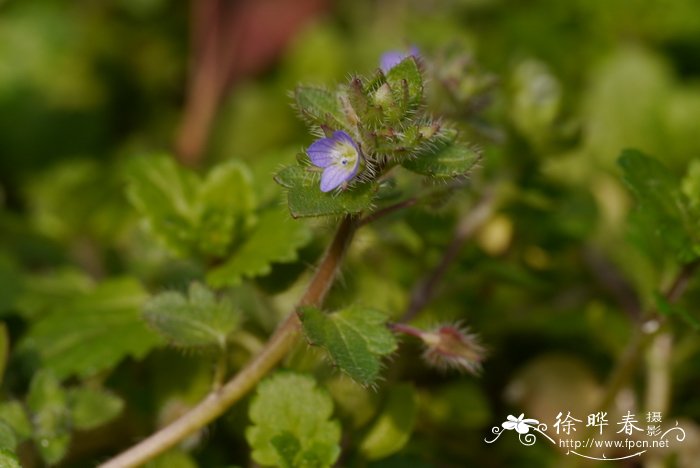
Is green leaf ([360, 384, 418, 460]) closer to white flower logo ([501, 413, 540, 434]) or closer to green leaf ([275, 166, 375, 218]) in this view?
white flower logo ([501, 413, 540, 434])

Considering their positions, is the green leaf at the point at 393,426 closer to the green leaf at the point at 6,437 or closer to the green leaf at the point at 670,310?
the green leaf at the point at 670,310

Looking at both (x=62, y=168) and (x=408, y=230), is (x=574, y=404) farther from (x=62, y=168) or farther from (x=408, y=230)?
(x=62, y=168)

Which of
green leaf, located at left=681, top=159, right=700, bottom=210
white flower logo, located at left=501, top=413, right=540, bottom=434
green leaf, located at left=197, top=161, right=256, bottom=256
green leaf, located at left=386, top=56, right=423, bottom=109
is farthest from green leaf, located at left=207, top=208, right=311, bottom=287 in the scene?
green leaf, located at left=681, top=159, right=700, bottom=210

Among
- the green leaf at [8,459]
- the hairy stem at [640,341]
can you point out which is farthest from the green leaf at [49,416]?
the hairy stem at [640,341]

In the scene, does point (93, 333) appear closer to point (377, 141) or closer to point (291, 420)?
point (291, 420)

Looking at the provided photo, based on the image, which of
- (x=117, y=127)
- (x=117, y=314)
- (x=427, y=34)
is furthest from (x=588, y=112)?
(x=117, y=314)
